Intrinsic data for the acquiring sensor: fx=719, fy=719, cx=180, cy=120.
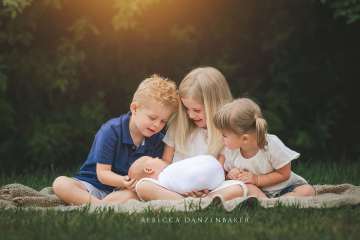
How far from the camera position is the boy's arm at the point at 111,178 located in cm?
498

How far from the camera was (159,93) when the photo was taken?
511cm

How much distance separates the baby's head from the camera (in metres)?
5.04

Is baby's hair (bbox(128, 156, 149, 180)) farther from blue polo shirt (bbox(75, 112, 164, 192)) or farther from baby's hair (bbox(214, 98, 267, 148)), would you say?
baby's hair (bbox(214, 98, 267, 148))

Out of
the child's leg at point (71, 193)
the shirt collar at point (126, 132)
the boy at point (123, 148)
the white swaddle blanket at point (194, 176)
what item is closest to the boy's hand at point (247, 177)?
the white swaddle blanket at point (194, 176)

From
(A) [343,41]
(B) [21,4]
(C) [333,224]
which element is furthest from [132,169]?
(A) [343,41]

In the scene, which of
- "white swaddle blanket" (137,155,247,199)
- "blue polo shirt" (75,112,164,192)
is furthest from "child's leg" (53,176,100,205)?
"white swaddle blanket" (137,155,247,199)

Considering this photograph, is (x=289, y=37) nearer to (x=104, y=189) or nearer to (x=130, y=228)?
(x=104, y=189)

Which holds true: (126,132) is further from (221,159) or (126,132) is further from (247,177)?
(247,177)

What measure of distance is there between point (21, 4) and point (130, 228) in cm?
360

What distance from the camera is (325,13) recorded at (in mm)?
7855

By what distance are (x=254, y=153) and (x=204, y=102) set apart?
0.54 meters

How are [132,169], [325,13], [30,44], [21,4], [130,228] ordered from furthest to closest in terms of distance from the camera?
[325,13] → [30,44] → [21,4] → [132,169] → [130,228]

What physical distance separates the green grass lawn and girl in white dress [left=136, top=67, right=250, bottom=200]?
90cm

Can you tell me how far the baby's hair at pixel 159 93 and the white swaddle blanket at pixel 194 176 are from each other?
467 millimetres
